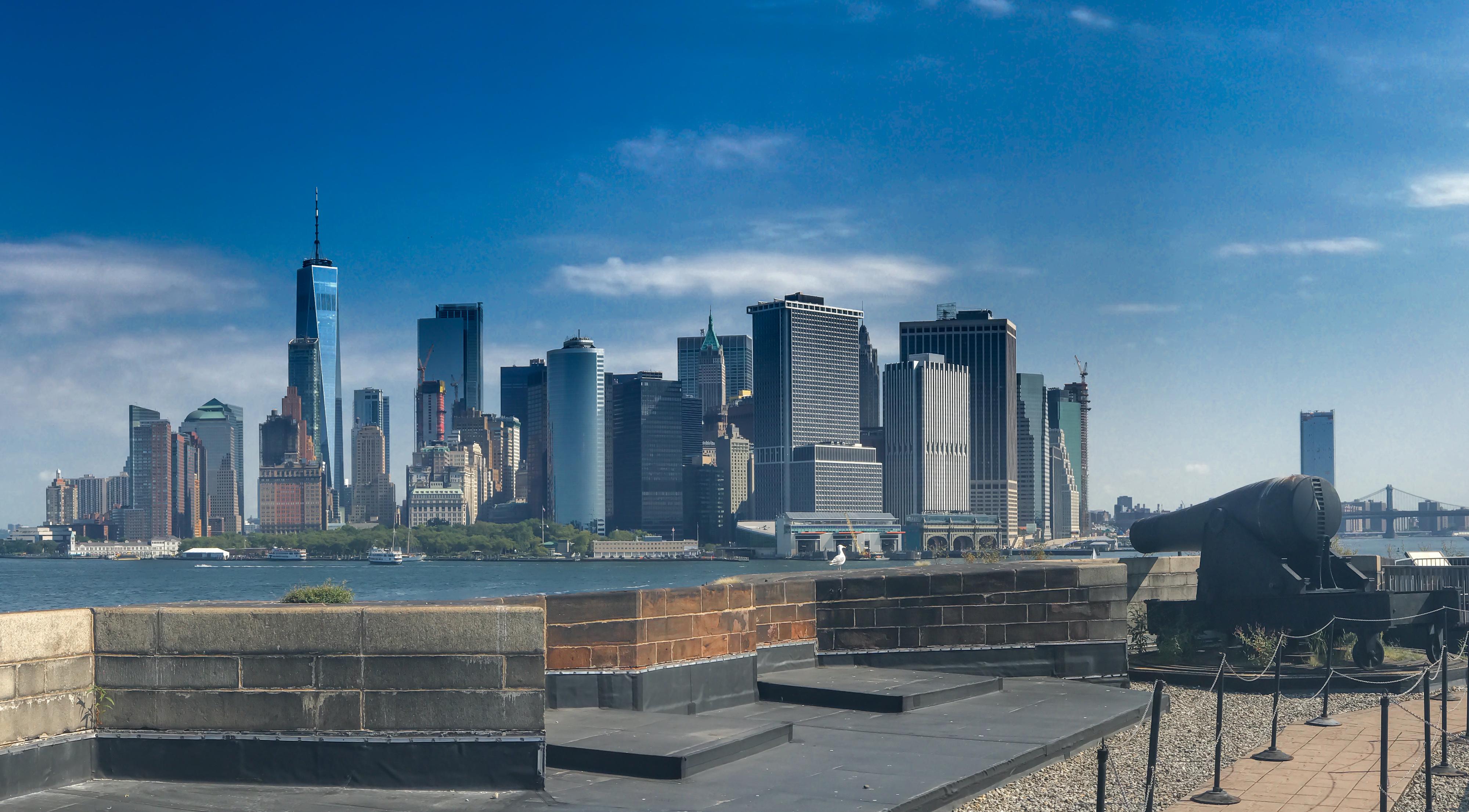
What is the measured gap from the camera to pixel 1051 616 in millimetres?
13938

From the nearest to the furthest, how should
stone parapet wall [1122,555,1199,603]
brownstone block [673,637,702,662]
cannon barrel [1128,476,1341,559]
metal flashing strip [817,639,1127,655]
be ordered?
brownstone block [673,637,702,662] → metal flashing strip [817,639,1127,655] → cannon barrel [1128,476,1341,559] → stone parapet wall [1122,555,1199,603]

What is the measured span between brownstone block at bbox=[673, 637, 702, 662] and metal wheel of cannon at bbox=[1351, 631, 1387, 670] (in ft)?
32.9

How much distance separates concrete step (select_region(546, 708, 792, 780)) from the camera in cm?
827

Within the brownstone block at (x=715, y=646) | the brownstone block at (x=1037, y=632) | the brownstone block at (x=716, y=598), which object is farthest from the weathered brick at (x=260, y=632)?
the brownstone block at (x=1037, y=632)

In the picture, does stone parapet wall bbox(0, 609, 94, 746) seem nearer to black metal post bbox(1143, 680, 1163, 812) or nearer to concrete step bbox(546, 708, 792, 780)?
concrete step bbox(546, 708, 792, 780)

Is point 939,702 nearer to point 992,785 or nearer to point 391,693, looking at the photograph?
point 992,785

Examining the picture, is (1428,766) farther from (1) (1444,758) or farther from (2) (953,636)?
(2) (953,636)

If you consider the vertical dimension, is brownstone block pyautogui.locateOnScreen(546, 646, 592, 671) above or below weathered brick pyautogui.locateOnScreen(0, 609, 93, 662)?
below

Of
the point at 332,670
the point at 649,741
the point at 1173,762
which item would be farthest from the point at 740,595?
the point at 332,670

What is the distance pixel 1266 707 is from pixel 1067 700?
2.84 meters

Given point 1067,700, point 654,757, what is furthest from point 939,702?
point 654,757

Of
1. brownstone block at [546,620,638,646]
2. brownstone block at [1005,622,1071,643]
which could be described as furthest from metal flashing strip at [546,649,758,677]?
brownstone block at [1005,622,1071,643]

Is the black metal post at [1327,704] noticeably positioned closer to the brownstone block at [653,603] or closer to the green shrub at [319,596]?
the brownstone block at [653,603]

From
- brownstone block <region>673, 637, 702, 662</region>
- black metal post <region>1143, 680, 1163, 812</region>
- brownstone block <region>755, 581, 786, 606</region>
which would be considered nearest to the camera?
black metal post <region>1143, 680, 1163, 812</region>
